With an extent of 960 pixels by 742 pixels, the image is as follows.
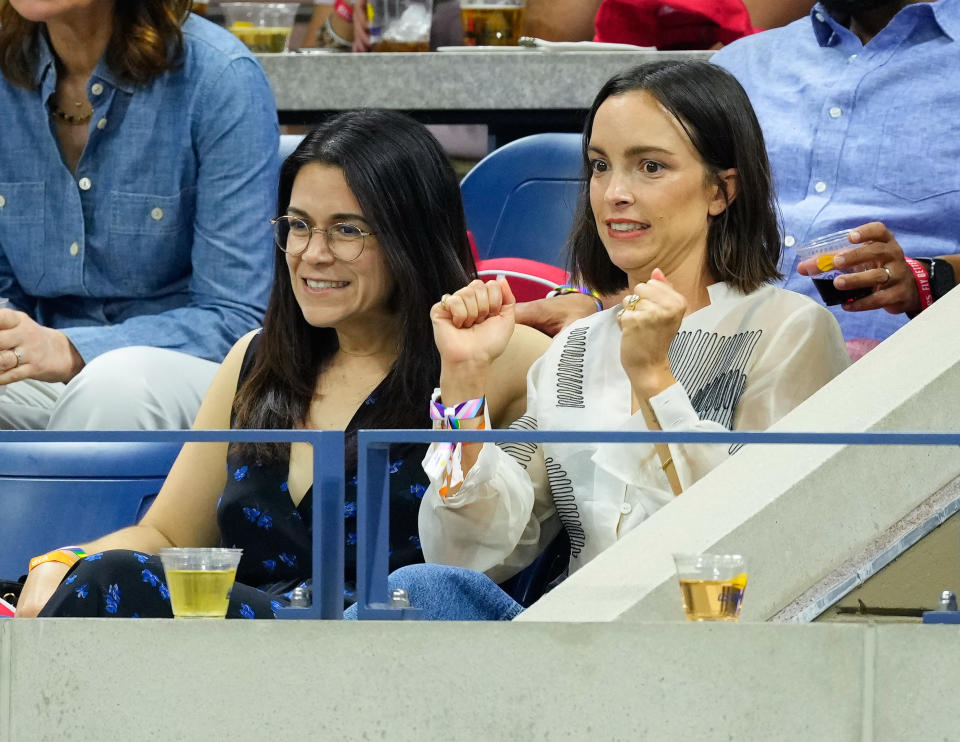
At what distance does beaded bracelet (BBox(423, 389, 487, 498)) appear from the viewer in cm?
186

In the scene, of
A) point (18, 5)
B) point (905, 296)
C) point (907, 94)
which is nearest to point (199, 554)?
point (905, 296)

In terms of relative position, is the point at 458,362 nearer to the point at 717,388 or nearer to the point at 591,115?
the point at 717,388

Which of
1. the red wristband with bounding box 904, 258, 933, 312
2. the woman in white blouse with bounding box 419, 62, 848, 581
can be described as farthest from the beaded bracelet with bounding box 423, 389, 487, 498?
the red wristband with bounding box 904, 258, 933, 312

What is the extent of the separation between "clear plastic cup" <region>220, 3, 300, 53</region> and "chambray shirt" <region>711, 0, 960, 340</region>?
1086 millimetres

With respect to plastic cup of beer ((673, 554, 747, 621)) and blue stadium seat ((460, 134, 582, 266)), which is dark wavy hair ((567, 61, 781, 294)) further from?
blue stadium seat ((460, 134, 582, 266))

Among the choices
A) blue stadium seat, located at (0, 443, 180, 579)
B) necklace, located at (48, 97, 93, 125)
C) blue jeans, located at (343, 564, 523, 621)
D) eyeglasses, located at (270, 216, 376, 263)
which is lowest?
blue stadium seat, located at (0, 443, 180, 579)

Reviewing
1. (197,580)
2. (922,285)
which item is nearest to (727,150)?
(922,285)

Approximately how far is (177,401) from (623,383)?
729mm

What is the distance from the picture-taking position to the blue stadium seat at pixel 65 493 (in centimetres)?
225

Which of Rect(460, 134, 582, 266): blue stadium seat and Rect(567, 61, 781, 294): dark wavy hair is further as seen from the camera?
Rect(460, 134, 582, 266): blue stadium seat

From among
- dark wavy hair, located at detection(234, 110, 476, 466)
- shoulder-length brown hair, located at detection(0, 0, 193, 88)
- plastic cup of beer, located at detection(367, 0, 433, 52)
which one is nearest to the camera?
dark wavy hair, located at detection(234, 110, 476, 466)

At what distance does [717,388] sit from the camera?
6.35 feet

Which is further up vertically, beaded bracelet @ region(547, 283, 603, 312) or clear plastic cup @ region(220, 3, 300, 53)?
clear plastic cup @ region(220, 3, 300, 53)

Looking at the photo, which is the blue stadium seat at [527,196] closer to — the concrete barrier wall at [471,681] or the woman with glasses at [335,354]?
the woman with glasses at [335,354]
